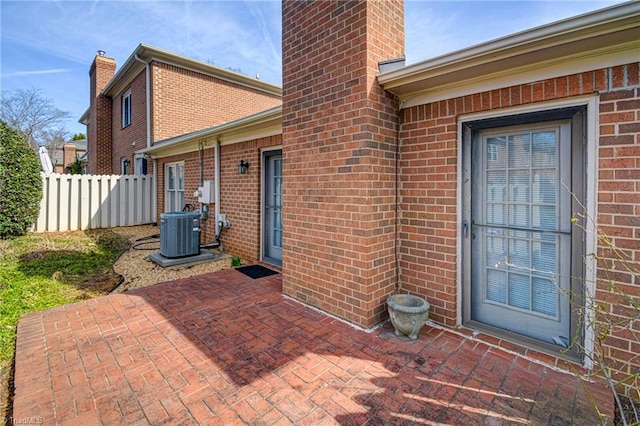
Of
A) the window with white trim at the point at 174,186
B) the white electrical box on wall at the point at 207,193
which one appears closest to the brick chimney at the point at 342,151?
the white electrical box on wall at the point at 207,193

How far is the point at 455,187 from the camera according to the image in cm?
325

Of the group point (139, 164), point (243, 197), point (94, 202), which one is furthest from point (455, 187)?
point (139, 164)

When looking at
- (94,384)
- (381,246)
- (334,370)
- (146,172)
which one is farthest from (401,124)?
(146,172)

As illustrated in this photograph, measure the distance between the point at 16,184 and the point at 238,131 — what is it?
19.8 feet

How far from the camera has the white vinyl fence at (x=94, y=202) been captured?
28.6 ft

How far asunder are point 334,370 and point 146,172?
10.9 m

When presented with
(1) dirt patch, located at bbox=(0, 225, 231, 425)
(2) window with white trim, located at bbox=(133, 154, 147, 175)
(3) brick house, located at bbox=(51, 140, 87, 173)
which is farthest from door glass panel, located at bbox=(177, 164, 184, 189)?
(3) brick house, located at bbox=(51, 140, 87, 173)

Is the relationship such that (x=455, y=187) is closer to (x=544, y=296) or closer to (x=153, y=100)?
(x=544, y=296)

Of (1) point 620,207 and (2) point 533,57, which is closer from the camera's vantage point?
(1) point 620,207

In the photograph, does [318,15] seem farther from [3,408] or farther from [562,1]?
[3,408]

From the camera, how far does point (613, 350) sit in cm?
244

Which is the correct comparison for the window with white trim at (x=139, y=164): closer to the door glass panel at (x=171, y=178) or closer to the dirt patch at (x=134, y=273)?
the door glass panel at (x=171, y=178)

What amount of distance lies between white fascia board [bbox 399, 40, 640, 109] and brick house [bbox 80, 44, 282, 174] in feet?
32.4

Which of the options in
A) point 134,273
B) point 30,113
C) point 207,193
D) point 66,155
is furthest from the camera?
point 66,155
